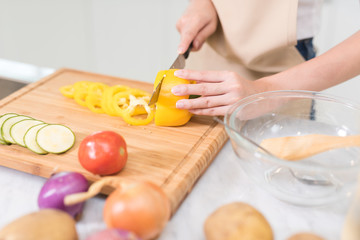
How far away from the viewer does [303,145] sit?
94 centimetres

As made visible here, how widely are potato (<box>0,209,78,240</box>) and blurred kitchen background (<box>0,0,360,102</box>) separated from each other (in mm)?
2328

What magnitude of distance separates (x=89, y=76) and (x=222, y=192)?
3.04 ft

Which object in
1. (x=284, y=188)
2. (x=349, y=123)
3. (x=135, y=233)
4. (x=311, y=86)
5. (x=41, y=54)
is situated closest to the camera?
(x=135, y=233)

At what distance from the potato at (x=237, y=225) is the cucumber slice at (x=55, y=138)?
51cm

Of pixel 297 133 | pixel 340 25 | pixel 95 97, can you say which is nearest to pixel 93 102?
pixel 95 97

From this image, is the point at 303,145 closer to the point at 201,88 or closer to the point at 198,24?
the point at 201,88

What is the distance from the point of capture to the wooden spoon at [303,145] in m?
0.92

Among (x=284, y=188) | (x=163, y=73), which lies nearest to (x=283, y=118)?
(x=284, y=188)

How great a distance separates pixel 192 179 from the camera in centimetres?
98

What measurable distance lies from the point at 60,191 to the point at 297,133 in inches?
26.0

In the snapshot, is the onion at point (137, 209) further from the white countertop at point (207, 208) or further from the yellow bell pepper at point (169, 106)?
the yellow bell pepper at point (169, 106)

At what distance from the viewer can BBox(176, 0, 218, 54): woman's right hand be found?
141 cm

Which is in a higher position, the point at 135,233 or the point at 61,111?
the point at 135,233

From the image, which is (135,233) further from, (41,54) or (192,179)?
(41,54)
